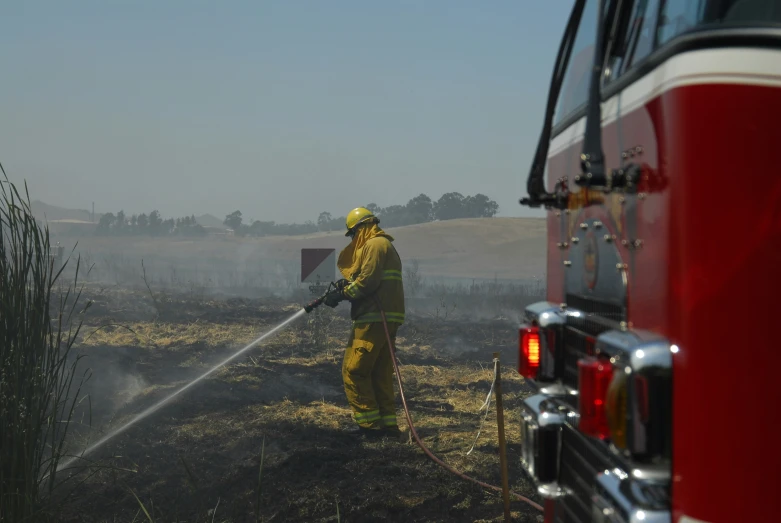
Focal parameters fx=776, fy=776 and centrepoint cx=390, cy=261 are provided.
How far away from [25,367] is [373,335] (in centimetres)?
375

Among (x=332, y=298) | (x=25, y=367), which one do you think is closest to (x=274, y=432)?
(x=332, y=298)

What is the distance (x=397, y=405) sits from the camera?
854cm

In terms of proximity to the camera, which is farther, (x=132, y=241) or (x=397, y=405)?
(x=132, y=241)

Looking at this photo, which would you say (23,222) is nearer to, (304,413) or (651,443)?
(651,443)

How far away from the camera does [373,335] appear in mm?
7156

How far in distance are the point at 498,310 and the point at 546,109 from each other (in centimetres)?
1534

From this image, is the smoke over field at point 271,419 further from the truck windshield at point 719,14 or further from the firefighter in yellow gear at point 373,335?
the truck windshield at point 719,14

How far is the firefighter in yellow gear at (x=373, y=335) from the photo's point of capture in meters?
7.07

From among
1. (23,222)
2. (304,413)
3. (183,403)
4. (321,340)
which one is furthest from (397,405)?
(23,222)

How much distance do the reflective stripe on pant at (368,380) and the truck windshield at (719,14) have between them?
5453 millimetres

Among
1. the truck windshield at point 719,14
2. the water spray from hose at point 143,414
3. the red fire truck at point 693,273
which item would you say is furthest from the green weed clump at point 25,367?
the truck windshield at point 719,14

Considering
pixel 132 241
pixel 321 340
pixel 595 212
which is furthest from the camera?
pixel 132 241

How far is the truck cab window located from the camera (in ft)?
9.76

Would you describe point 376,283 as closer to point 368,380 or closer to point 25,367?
point 368,380
